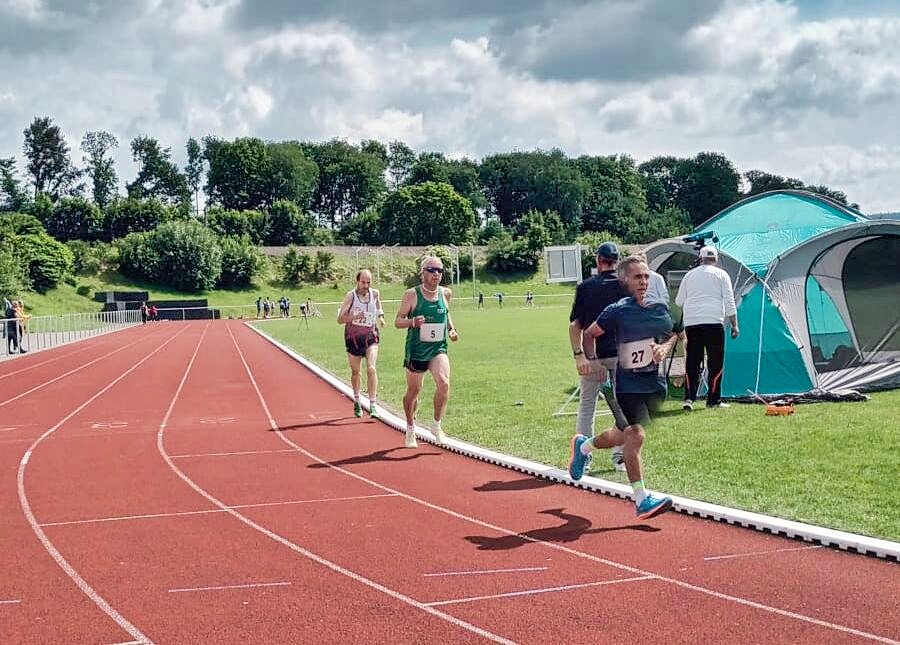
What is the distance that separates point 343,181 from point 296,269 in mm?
50990

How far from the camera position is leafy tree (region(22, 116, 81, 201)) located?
12681 centimetres

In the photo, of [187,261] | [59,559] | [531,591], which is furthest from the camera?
[187,261]

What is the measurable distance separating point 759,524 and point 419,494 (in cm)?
285

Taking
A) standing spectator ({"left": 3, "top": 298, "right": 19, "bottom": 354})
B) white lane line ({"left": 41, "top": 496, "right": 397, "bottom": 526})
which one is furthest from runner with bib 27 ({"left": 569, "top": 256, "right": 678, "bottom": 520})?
standing spectator ({"left": 3, "top": 298, "right": 19, "bottom": 354})

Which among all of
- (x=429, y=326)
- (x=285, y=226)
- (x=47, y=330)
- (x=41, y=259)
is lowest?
(x=47, y=330)

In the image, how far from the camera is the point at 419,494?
26.4ft

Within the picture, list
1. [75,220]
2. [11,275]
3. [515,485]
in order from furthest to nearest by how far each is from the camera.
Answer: [75,220], [11,275], [515,485]

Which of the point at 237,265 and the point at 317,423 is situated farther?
the point at 237,265

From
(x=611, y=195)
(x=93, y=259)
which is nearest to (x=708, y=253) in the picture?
(x=93, y=259)

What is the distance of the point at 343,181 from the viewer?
141 metres

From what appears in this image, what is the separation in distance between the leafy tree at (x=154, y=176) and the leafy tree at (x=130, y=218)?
83.6 ft

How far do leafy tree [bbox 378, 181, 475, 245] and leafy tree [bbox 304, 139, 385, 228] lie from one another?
75.0 feet

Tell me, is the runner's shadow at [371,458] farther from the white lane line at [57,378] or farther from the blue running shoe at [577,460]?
the white lane line at [57,378]

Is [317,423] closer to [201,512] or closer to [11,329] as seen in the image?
[201,512]
